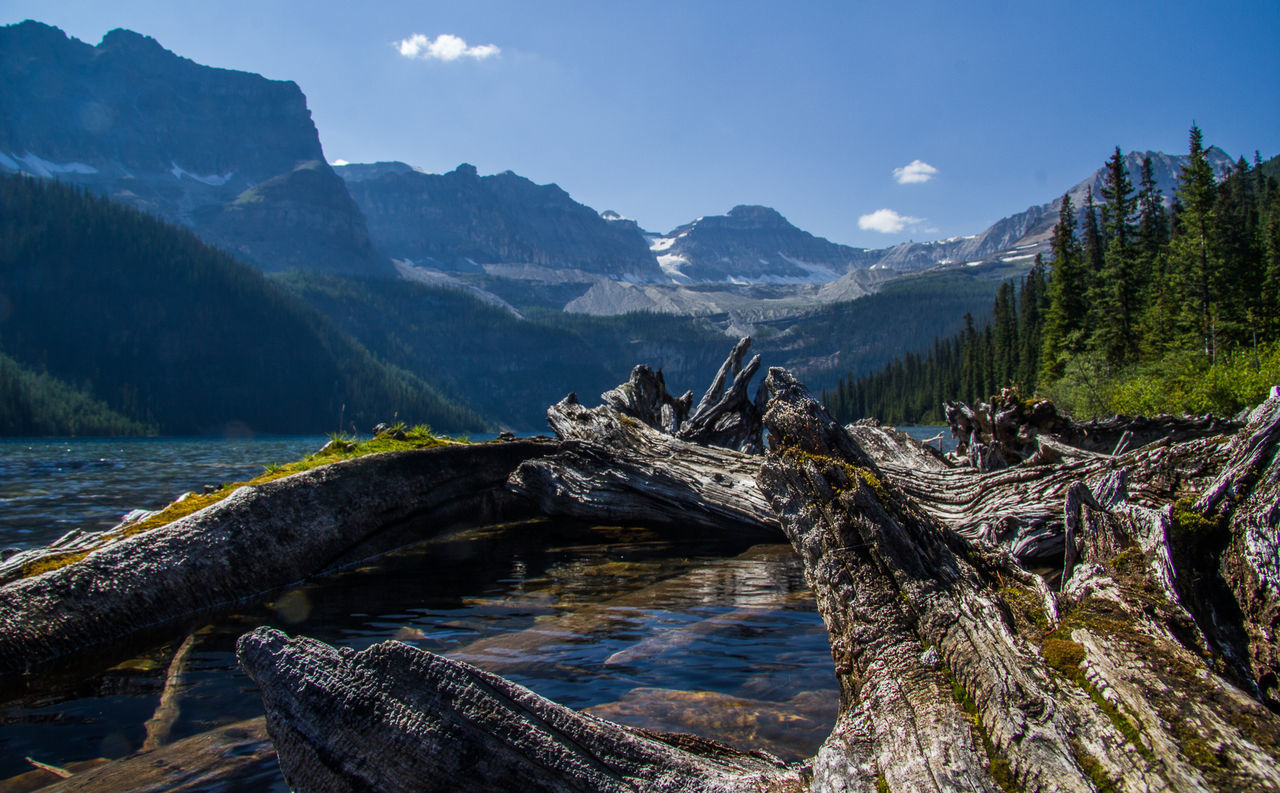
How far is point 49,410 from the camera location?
112 meters

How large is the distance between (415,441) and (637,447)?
387 cm

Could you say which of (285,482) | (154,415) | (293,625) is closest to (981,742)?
(293,625)

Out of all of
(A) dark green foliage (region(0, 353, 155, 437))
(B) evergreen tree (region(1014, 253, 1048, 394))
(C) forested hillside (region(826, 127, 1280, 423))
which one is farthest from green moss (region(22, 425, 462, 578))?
(A) dark green foliage (region(0, 353, 155, 437))

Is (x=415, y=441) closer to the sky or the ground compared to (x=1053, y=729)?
closer to the sky

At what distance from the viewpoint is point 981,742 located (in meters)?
2.42

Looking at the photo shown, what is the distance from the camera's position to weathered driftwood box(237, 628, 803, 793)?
2.38 metres

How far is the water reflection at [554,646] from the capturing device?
4.30m

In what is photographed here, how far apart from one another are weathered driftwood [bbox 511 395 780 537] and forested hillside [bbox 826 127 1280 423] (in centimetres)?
2986

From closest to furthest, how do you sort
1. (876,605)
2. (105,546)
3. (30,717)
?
(876,605), (30,717), (105,546)

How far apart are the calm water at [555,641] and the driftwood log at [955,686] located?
1.27m

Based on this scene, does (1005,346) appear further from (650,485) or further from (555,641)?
(555,641)

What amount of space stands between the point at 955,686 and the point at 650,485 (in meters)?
8.50

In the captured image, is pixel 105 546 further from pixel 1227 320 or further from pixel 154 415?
pixel 154 415

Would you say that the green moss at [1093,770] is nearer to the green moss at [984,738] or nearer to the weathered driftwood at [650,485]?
the green moss at [984,738]
